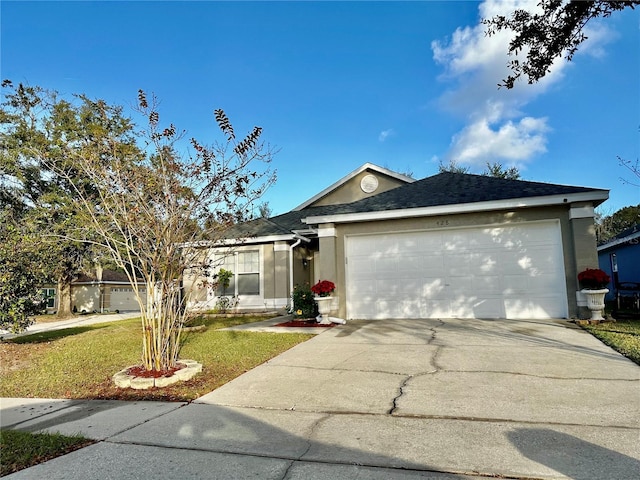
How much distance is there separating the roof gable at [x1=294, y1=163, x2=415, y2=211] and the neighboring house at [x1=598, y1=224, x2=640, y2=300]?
8176 millimetres

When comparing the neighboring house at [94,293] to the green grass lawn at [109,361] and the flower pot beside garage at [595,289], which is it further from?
the flower pot beside garage at [595,289]

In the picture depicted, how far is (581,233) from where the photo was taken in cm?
903

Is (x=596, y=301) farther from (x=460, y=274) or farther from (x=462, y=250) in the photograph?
(x=462, y=250)

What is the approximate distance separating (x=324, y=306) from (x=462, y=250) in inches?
155

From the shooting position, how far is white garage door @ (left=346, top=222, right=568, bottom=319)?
9.51m

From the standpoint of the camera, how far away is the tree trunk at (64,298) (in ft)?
68.4

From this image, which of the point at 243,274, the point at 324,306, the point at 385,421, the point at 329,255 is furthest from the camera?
the point at 243,274

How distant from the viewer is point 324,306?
10.3 metres

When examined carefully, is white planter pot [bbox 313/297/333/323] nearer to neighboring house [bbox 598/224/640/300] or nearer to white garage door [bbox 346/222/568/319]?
white garage door [bbox 346/222/568/319]

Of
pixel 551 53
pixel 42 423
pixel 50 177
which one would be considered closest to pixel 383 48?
pixel 551 53

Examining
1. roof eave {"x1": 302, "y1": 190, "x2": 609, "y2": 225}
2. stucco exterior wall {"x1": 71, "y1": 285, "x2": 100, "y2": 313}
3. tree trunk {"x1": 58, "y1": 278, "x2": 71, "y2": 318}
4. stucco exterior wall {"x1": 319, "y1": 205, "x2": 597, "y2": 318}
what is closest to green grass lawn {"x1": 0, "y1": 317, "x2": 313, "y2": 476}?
stucco exterior wall {"x1": 319, "y1": 205, "x2": 597, "y2": 318}

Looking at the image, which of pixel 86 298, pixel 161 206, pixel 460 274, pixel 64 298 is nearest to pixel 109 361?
pixel 161 206

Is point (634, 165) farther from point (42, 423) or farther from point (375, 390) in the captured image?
point (42, 423)

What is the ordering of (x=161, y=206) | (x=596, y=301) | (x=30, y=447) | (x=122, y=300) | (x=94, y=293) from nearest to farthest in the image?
(x=30, y=447), (x=161, y=206), (x=596, y=301), (x=94, y=293), (x=122, y=300)
